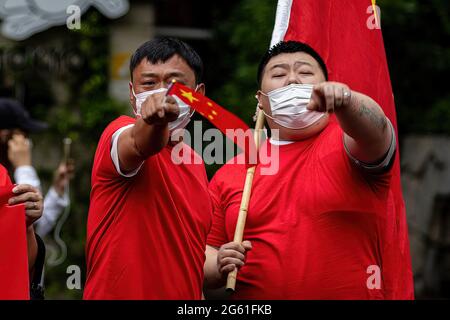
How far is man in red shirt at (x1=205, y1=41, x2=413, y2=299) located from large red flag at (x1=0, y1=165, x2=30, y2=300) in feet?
2.69

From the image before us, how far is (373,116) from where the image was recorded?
11.2 ft

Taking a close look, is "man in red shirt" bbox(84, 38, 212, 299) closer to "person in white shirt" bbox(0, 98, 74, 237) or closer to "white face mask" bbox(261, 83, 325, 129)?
"white face mask" bbox(261, 83, 325, 129)

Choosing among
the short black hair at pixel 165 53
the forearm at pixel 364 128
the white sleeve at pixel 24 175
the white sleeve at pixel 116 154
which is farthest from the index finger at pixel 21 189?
the white sleeve at pixel 24 175

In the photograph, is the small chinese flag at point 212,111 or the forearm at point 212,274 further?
the forearm at point 212,274

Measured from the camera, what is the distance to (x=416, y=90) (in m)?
8.77

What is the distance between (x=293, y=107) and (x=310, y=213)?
468 millimetres

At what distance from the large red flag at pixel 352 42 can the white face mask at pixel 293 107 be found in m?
0.53

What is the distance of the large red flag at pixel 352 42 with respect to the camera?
4188 millimetres

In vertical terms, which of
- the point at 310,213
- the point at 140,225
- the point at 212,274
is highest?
the point at 310,213

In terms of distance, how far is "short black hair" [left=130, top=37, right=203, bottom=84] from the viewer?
3523mm

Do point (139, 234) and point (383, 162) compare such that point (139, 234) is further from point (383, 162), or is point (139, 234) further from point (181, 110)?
point (383, 162)

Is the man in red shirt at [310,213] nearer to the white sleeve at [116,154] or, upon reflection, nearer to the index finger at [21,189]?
the white sleeve at [116,154]

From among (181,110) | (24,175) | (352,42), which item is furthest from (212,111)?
(24,175)
